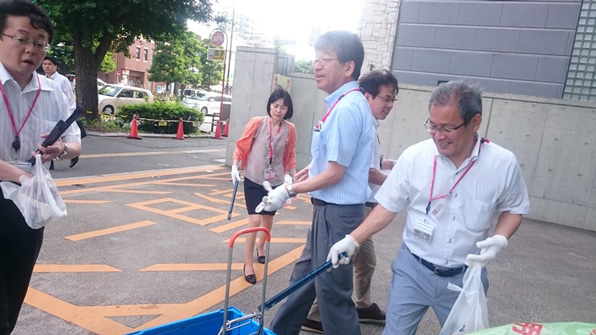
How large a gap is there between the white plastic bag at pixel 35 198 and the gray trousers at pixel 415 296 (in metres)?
1.62

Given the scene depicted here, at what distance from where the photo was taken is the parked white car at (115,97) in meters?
19.6

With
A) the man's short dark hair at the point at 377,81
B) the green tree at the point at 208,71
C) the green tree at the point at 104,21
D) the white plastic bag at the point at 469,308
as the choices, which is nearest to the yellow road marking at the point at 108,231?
the man's short dark hair at the point at 377,81

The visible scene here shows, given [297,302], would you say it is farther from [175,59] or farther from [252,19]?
[252,19]

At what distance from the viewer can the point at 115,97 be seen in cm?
1997

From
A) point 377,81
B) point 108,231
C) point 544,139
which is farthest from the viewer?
point 544,139

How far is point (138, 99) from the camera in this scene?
21.3 m

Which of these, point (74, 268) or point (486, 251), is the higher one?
point (486, 251)

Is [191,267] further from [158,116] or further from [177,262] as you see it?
[158,116]

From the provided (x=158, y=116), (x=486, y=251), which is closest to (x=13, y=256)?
(x=486, y=251)

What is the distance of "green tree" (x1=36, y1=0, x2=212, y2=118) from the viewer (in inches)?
483

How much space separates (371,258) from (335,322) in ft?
3.12

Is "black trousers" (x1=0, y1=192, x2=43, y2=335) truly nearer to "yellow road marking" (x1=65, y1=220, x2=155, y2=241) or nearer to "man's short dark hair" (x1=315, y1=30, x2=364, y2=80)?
"man's short dark hair" (x1=315, y1=30, x2=364, y2=80)

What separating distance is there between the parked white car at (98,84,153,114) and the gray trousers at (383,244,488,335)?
19591mm

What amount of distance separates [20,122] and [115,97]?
19380mm
